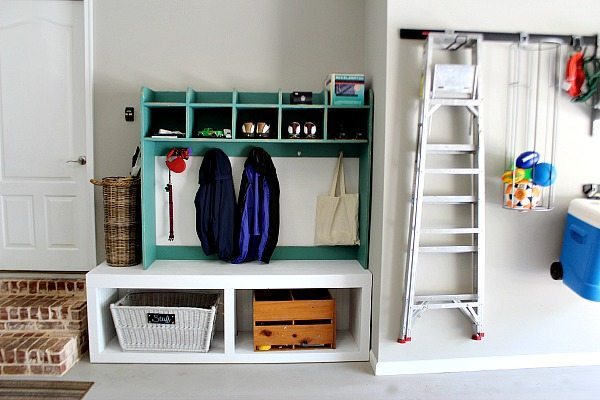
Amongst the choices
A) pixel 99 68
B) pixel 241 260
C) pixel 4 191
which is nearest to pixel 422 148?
pixel 241 260

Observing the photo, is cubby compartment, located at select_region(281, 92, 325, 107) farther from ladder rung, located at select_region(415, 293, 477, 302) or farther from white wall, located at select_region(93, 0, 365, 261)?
ladder rung, located at select_region(415, 293, 477, 302)

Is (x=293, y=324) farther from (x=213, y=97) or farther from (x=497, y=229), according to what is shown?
(x=213, y=97)

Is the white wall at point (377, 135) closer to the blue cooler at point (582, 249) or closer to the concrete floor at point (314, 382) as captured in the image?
the concrete floor at point (314, 382)

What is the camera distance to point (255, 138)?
3.06m

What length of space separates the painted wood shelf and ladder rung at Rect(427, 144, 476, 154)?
0.90m

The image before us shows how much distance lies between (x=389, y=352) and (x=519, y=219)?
3.74 ft

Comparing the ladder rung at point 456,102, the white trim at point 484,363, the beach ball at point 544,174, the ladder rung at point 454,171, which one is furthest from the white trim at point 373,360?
the ladder rung at point 456,102

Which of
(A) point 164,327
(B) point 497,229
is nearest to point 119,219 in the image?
(A) point 164,327

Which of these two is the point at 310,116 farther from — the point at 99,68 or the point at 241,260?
the point at 99,68

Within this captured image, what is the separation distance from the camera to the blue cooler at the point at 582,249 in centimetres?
251

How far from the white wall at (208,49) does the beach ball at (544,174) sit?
1.38m

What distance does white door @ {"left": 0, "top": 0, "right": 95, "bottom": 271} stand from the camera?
334cm

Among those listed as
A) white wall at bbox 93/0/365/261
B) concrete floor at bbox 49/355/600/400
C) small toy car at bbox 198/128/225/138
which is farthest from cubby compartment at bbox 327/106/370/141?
concrete floor at bbox 49/355/600/400

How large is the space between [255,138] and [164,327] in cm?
134
